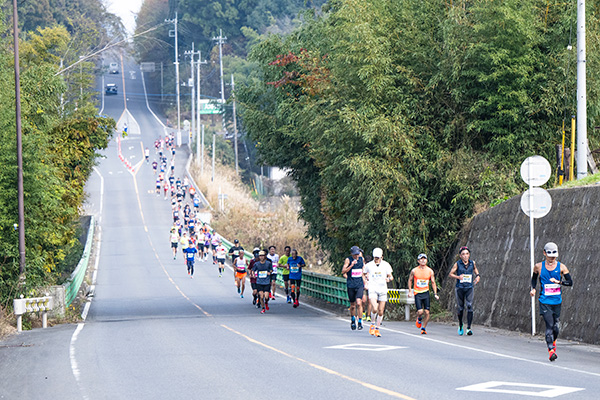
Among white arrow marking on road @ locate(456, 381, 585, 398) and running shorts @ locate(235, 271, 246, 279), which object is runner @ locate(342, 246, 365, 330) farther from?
running shorts @ locate(235, 271, 246, 279)

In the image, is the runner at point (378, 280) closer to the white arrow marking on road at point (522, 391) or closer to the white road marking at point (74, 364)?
the white road marking at point (74, 364)

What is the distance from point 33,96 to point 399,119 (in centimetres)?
1242

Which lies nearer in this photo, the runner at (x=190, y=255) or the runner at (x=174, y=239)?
the runner at (x=190, y=255)

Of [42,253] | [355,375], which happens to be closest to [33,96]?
[42,253]

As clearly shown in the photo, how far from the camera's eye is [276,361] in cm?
1324

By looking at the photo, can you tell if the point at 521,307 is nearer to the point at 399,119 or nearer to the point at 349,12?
the point at 399,119

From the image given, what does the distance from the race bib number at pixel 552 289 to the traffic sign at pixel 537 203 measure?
3.84m

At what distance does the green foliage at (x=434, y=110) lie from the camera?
77.8ft

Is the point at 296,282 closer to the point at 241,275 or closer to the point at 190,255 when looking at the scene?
the point at 241,275

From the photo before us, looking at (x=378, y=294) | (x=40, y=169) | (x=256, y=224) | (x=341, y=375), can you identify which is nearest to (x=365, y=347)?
(x=378, y=294)

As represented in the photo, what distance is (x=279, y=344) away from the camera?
1585cm

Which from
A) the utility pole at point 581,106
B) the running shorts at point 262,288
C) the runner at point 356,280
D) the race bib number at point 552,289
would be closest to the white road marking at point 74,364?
the runner at point 356,280

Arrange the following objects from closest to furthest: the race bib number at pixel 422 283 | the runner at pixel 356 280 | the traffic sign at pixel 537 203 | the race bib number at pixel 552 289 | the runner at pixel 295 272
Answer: the race bib number at pixel 552 289
the traffic sign at pixel 537 203
the race bib number at pixel 422 283
the runner at pixel 356 280
the runner at pixel 295 272

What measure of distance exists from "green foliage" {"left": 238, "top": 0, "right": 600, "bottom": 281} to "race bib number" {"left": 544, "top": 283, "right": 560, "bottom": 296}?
1031cm
